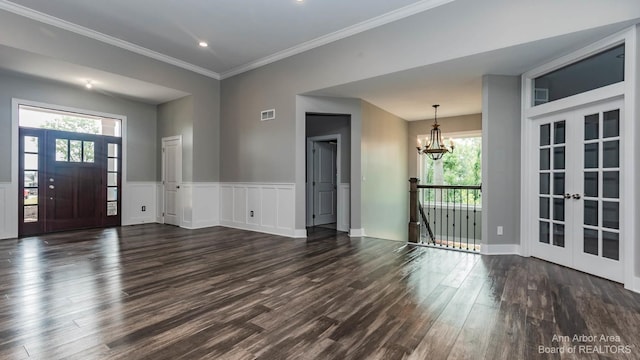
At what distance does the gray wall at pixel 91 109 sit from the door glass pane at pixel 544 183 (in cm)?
799

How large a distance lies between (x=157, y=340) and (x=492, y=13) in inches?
185

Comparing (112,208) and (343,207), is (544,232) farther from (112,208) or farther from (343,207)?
(112,208)

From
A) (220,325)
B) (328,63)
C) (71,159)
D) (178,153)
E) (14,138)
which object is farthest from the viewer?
(178,153)

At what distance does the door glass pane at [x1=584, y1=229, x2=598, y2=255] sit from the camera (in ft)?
11.7

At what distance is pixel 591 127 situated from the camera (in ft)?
12.0

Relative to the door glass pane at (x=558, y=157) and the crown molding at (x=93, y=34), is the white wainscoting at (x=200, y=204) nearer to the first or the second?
the crown molding at (x=93, y=34)

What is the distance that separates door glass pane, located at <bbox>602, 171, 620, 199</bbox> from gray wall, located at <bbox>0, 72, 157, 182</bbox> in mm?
8479

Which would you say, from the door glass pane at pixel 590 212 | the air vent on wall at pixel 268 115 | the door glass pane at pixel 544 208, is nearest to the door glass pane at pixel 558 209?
the door glass pane at pixel 544 208

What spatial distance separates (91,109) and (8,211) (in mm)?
2437

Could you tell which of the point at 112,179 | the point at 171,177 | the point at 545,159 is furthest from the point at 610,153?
the point at 112,179

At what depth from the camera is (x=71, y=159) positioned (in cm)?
633

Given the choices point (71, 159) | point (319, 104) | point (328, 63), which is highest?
point (328, 63)

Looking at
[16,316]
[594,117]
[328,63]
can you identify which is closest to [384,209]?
[328,63]

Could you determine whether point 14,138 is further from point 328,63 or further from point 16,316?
point 328,63
